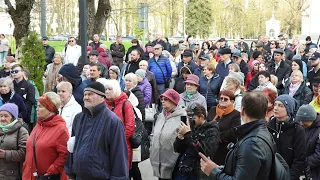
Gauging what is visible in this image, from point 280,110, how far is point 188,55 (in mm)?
7659

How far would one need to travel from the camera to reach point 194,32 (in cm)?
7356

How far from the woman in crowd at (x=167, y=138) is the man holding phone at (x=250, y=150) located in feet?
7.64

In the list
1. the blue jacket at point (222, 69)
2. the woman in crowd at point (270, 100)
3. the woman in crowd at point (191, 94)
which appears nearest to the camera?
the woman in crowd at point (270, 100)

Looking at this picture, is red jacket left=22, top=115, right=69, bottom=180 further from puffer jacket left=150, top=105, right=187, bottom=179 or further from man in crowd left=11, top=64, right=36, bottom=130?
man in crowd left=11, top=64, right=36, bottom=130

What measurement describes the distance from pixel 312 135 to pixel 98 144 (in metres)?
2.87

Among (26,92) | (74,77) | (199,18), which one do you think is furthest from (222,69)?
(199,18)

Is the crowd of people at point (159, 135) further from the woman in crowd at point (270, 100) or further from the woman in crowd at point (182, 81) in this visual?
the woman in crowd at point (182, 81)

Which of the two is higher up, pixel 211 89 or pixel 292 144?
pixel 211 89

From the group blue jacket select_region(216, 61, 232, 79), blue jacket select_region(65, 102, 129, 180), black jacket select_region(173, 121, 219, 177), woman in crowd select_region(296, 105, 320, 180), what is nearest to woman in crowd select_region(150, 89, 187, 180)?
black jacket select_region(173, 121, 219, 177)

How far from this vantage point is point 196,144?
5.87m

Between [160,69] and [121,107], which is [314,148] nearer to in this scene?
[121,107]

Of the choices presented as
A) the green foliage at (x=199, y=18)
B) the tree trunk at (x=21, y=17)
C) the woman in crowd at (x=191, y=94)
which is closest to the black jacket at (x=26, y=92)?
the woman in crowd at (x=191, y=94)

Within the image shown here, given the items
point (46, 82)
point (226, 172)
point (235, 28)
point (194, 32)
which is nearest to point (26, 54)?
point (46, 82)

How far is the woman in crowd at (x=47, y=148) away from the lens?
229 inches
